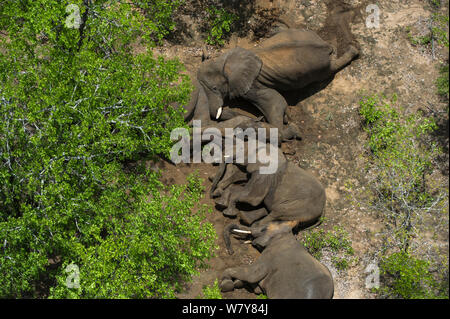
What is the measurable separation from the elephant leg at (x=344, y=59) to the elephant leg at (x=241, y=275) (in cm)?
642

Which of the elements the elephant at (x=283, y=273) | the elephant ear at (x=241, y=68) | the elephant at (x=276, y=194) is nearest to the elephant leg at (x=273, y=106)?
the elephant ear at (x=241, y=68)

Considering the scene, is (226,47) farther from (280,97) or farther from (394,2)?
(394,2)

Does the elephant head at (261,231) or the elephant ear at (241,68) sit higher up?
the elephant ear at (241,68)

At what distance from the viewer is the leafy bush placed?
13.2m

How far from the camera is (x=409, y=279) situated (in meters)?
12.5

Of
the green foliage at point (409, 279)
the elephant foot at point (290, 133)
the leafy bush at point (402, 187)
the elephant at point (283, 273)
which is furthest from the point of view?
the elephant foot at point (290, 133)

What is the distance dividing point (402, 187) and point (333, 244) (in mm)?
2534

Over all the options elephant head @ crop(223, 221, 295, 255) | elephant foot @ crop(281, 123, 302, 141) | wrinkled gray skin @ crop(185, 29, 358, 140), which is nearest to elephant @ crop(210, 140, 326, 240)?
elephant head @ crop(223, 221, 295, 255)

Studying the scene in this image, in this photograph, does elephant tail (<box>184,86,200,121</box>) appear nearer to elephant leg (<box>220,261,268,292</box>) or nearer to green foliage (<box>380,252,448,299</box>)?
elephant leg (<box>220,261,268,292</box>)

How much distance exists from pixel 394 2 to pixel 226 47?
18.4 ft

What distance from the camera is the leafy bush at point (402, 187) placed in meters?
13.2

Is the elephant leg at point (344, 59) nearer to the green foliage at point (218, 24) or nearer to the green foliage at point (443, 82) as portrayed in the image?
the green foliage at point (443, 82)
